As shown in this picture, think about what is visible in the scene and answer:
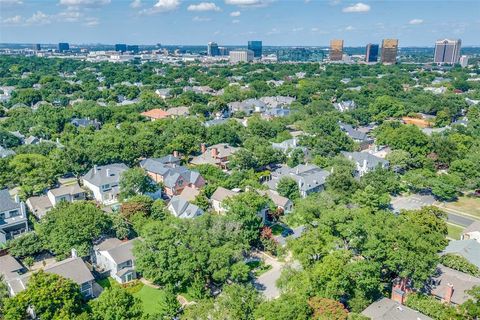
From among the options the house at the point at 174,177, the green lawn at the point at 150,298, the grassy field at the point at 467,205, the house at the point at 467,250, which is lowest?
the green lawn at the point at 150,298

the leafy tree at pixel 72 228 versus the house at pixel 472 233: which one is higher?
the leafy tree at pixel 72 228

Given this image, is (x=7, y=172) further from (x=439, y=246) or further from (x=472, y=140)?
(x=472, y=140)

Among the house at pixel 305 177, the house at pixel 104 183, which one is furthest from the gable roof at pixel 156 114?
the house at pixel 305 177

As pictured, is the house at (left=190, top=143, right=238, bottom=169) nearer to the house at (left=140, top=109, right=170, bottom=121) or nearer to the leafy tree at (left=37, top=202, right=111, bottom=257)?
the leafy tree at (left=37, top=202, right=111, bottom=257)

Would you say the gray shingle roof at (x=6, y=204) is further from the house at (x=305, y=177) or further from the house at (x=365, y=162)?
the house at (x=365, y=162)

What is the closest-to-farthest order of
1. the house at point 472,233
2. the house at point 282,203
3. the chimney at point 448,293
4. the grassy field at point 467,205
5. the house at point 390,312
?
the house at point 390,312
the chimney at point 448,293
the house at point 472,233
the house at point 282,203
the grassy field at point 467,205

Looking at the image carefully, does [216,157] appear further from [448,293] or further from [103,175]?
[448,293]

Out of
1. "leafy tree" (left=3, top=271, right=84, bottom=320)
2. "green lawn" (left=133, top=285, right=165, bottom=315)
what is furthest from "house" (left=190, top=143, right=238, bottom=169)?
"leafy tree" (left=3, top=271, right=84, bottom=320)
